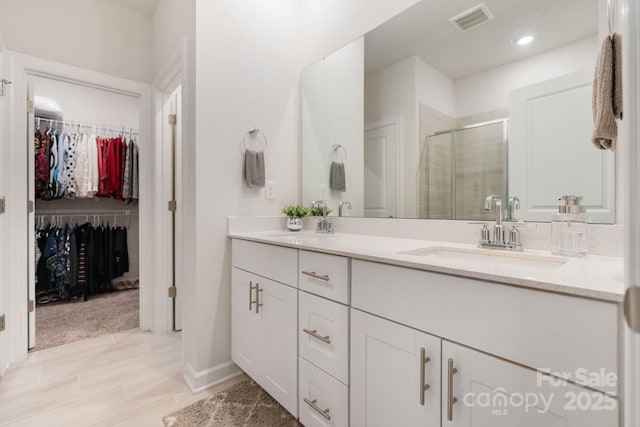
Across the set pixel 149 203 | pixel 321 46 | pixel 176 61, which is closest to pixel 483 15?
pixel 321 46

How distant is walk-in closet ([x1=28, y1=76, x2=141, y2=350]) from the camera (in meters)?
3.09

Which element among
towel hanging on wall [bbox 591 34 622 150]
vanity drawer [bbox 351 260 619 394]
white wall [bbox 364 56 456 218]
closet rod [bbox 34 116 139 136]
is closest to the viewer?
vanity drawer [bbox 351 260 619 394]

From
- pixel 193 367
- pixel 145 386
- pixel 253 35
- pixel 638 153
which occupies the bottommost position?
pixel 145 386

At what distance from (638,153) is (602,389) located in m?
0.51

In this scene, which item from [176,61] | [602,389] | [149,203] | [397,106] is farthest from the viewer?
→ [149,203]

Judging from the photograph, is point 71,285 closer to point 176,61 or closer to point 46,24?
point 46,24

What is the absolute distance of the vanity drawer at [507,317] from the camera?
60 cm

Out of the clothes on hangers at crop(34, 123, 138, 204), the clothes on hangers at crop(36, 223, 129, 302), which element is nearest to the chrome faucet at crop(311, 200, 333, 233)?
the clothes on hangers at crop(34, 123, 138, 204)

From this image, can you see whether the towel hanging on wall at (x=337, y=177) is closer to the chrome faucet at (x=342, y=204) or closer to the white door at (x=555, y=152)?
the chrome faucet at (x=342, y=204)

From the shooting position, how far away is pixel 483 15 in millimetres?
1347

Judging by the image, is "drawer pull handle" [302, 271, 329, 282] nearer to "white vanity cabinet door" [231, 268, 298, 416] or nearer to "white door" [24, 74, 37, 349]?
"white vanity cabinet door" [231, 268, 298, 416]

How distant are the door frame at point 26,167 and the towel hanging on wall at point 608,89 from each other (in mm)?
2615

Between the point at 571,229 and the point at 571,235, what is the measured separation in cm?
3

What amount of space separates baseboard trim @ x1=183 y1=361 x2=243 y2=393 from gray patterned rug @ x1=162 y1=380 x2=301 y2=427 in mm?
103
